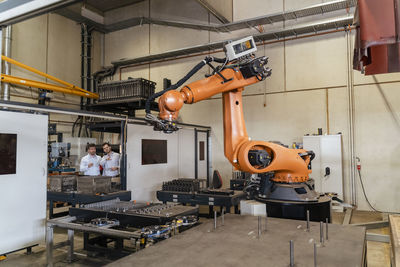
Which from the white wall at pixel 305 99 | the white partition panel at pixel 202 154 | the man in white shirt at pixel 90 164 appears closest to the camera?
the man in white shirt at pixel 90 164

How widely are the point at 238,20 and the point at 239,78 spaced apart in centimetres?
509

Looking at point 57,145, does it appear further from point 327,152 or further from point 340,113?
point 340,113

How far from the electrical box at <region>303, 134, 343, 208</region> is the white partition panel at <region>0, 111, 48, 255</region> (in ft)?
14.5

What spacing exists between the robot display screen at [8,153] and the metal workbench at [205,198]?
6.08 ft

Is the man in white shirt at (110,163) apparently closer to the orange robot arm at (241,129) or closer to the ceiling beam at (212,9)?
the ceiling beam at (212,9)

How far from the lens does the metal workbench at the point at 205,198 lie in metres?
3.80

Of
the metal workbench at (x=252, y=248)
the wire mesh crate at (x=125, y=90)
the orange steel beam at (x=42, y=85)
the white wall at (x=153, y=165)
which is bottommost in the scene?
the metal workbench at (x=252, y=248)

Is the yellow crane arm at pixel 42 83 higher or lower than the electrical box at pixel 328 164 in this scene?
higher

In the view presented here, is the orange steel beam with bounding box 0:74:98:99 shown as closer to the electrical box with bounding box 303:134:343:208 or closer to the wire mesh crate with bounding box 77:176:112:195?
the wire mesh crate with bounding box 77:176:112:195

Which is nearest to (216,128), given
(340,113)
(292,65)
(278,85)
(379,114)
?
(278,85)

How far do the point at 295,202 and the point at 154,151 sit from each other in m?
3.42

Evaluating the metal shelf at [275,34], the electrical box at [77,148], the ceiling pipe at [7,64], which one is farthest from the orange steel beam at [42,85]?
the metal shelf at [275,34]

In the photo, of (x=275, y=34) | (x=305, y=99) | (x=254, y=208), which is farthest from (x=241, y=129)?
(x=275, y=34)

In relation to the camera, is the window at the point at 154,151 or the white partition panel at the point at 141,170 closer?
the white partition panel at the point at 141,170
